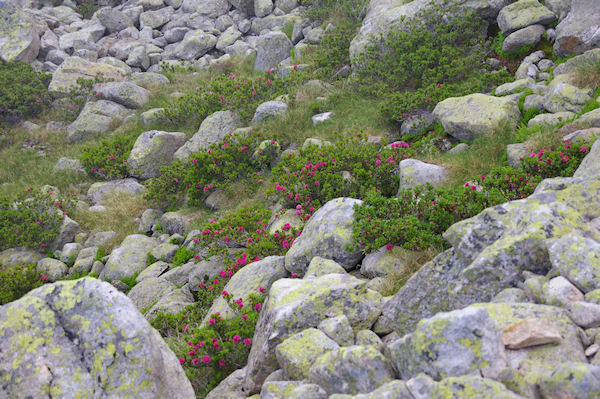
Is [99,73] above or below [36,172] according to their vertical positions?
above

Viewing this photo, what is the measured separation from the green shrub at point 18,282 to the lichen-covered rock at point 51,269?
136 mm

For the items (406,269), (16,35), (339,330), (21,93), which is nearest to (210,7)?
(16,35)

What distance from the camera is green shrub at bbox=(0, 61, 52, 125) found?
2058 cm

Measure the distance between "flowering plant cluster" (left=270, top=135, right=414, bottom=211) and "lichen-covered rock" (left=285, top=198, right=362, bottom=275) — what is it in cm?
135

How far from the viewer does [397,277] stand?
6867 millimetres

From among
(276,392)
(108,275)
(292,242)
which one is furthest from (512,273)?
(108,275)

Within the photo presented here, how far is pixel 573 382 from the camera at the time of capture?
10.3 feet

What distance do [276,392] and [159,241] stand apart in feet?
29.9

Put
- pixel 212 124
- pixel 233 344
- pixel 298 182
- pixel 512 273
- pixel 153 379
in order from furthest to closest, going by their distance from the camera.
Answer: pixel 212 124, pixel 298 182, pixel 233 344, pixel 512 273, pixel 153 379

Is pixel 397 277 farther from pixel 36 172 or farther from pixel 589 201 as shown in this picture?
pixel 36 172

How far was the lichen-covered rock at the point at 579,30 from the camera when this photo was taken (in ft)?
37.4

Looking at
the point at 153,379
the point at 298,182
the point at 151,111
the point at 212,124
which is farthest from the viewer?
the point at 151,111

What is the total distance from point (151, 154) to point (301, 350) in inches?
501

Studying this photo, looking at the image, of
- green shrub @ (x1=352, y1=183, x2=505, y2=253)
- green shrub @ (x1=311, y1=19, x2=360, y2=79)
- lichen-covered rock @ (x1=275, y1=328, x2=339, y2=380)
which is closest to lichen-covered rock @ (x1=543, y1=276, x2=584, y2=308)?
lichen-covered rock @ (x1=275, y1=328, x2=339, y2=380)
